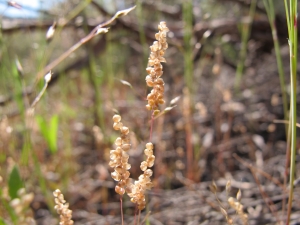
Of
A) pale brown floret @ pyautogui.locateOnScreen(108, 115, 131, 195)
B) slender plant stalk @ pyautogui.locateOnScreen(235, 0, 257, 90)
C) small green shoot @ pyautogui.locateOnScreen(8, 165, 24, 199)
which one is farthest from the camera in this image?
slender plant stalk @ pyautogui.locateOnScreen(235, 0, 257, 90)

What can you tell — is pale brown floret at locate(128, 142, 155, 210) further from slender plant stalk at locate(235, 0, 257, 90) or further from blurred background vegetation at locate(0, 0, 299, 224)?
slender plant stalk at locate(235, 0, 257, 90)

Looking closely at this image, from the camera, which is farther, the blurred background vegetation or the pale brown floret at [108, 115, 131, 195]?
the blurred background vegetation

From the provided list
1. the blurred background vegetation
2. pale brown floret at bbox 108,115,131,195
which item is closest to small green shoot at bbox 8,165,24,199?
the blurred background vegetation

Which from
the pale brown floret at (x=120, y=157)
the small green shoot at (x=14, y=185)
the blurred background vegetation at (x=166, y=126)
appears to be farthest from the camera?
the blurred background vegetation at (x=166, y=126)

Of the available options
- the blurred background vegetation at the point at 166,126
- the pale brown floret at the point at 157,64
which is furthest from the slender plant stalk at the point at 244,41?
the pale brown floret at the point at 157,64

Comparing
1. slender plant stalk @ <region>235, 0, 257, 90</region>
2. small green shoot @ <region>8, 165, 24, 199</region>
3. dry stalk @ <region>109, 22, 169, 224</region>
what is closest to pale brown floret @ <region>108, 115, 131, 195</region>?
dry stalk @ <region>109, 22, 169, 224</region>

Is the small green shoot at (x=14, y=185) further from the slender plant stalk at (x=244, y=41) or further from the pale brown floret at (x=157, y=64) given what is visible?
the slender plant stalk at (x=244, y=41)

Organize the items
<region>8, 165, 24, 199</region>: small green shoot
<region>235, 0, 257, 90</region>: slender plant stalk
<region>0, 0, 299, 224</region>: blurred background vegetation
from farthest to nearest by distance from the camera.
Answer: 1. <region>235, 0, 257, 90</region>: slender plant stalk
2. <region>0, 0, 299, 224</region>: blurred background vegetation
3. <region>8, 165, 24, 199</region>: small green shoot

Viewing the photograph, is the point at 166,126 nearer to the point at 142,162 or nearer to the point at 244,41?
the point at 244,41

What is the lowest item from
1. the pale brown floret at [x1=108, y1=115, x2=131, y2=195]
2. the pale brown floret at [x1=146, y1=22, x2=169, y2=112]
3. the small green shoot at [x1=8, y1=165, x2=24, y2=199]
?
the small green shoot at [x1=8, y1=165, x2=24, y2=199]

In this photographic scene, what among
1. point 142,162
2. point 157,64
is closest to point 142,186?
point 142,162

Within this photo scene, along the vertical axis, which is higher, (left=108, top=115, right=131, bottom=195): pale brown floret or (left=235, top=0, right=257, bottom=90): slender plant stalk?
(left=235, top=0, right=257, bottom=90): slender plant stalk
